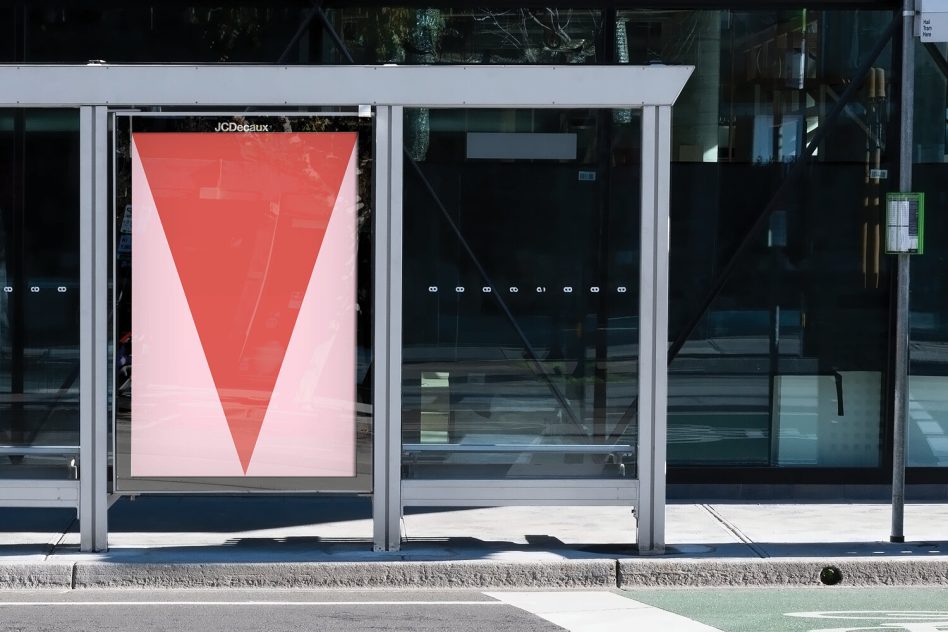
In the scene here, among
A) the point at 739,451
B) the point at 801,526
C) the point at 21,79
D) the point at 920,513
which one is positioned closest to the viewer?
the point at 21,79

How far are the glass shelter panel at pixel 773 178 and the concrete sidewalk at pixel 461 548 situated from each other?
1.45 metres

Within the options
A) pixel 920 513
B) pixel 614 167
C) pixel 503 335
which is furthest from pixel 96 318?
pixel 920 513

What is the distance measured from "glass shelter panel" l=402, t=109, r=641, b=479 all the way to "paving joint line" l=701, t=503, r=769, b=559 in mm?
1310

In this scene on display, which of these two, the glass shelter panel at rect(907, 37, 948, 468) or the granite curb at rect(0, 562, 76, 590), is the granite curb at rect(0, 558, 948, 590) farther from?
the glass shelter panel at rect(907, 37, 948, 468)

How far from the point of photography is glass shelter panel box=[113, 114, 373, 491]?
8.25 meters

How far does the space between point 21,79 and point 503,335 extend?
162 inches

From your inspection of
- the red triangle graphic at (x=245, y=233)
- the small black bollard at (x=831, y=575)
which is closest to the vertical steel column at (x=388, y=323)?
the red triangle graphic at (x=245, y=233)

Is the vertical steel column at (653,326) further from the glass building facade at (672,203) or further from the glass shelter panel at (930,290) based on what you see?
the glass shelter panel at (930,290)

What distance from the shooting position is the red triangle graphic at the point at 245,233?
826 cm

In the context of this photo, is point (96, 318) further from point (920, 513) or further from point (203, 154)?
point (920, 513)

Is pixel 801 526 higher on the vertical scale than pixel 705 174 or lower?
lower

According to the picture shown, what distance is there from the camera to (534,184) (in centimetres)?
1060

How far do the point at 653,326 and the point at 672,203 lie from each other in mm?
2590

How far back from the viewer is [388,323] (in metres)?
8.25
